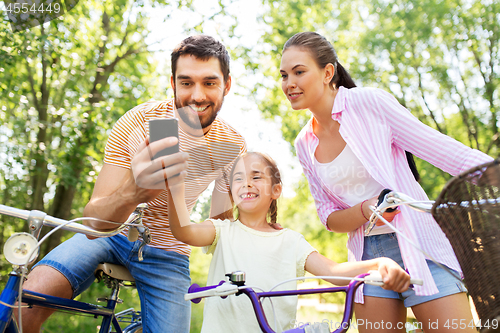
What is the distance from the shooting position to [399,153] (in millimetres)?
2082

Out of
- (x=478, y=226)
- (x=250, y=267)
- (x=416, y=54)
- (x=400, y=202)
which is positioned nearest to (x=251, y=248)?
(x=250, y=267)

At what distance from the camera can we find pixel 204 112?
2227 millimetres

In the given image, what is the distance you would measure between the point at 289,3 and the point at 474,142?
21.1ft

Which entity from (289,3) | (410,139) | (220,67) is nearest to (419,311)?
(410,139)

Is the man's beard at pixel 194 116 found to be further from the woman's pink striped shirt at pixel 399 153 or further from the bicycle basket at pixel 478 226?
the bicycle basket at pixel 478 226

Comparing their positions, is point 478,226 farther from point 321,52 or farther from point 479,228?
point 321,52

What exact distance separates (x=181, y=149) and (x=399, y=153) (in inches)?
46.2

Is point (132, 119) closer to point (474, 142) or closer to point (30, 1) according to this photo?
point (30, 1)

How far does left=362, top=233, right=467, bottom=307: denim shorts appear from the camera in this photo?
182 centimetres

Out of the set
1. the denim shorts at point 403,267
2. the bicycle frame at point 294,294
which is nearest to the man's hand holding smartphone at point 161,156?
the bicycle frame at point 294,294

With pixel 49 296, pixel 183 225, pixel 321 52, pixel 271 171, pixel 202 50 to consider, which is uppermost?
pixel 321 52

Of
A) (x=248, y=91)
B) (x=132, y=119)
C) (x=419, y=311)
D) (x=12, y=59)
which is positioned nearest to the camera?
(x=419, y=311)

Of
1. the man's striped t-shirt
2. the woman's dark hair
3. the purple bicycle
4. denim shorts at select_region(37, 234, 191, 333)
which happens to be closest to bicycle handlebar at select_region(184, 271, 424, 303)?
the purple bicycle

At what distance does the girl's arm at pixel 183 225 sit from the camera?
180 centimetres
